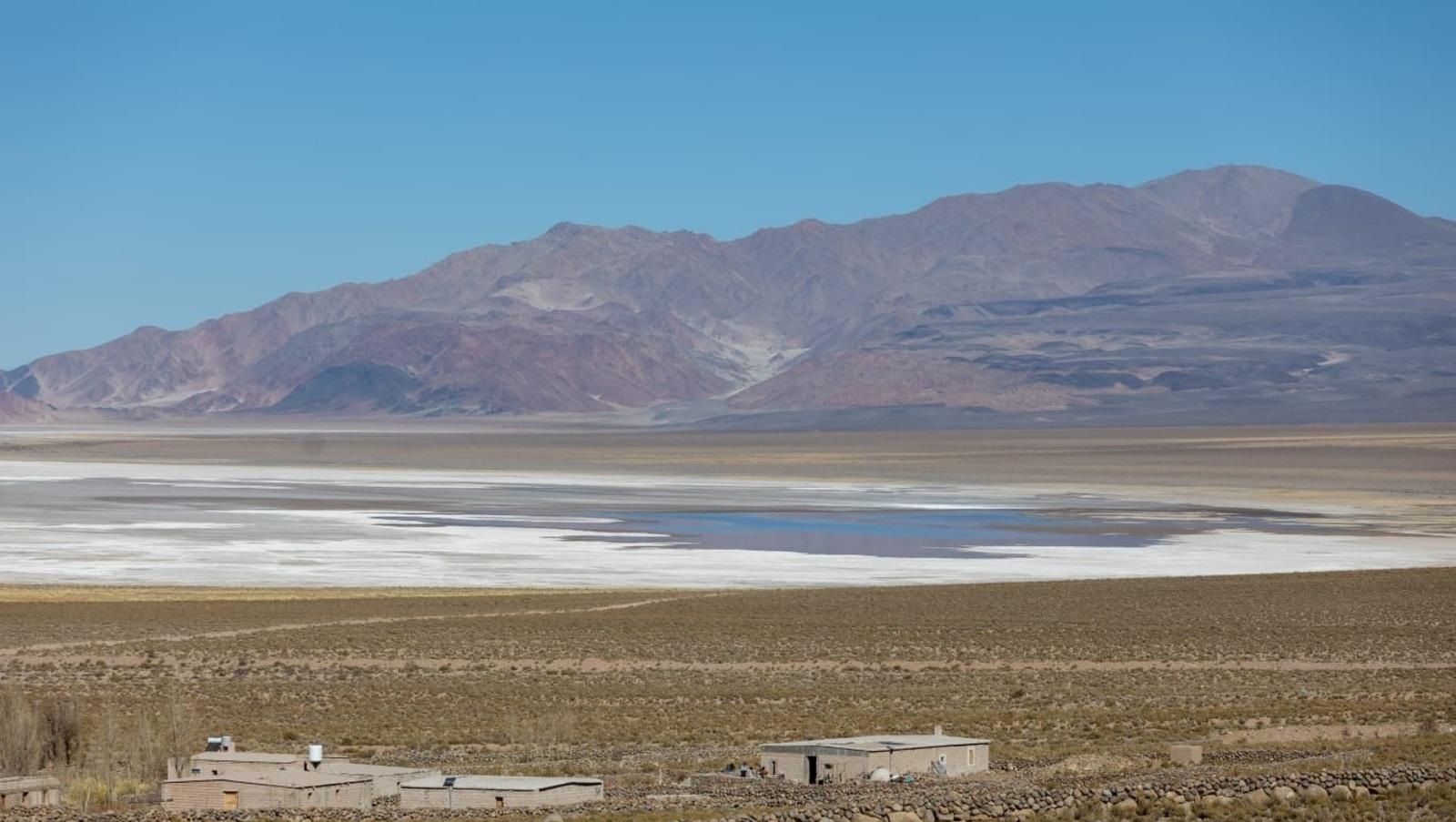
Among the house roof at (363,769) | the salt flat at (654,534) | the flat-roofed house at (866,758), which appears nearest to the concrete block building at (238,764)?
the house roof at (363,769)

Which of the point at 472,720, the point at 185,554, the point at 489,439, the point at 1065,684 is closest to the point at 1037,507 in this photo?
the point at 185,554

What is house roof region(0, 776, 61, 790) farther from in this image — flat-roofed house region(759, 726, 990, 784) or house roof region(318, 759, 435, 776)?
flat-roofed house region(759, 726, 990, 784)

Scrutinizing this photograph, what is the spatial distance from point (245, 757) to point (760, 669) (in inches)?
509

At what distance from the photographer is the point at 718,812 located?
18219mm

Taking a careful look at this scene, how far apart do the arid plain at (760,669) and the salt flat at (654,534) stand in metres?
4.61

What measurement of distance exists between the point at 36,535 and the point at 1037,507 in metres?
37.5

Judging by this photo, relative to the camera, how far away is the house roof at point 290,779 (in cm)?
1962

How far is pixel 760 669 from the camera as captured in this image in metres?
32.4

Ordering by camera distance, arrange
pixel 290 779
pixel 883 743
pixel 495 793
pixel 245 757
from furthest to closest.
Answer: pixel 883 743, pixel 245 757, pixel 290 779, pixel 495 793

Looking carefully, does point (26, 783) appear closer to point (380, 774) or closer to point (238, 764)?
point (238, 764)

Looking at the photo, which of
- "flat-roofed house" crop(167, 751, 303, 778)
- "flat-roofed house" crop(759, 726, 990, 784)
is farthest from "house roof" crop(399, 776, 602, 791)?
"flat-roofed house" crop(759, 726, 990, 784)

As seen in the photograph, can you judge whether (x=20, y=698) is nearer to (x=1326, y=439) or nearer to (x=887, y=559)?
(x=887, y=559)

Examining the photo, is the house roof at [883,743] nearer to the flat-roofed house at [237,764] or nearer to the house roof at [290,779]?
the house roof at [290,779]

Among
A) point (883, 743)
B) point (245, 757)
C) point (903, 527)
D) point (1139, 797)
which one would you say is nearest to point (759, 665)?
point (883, 743)
